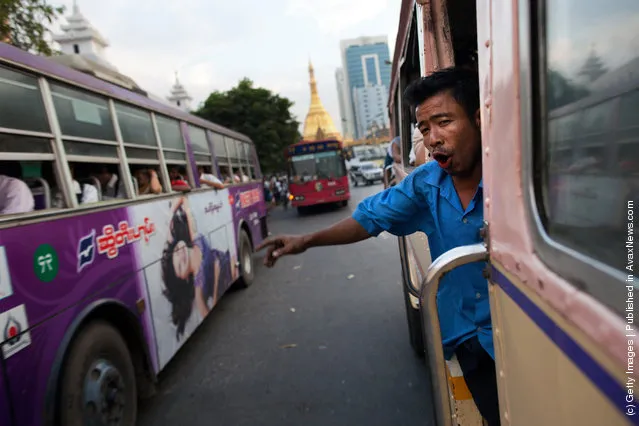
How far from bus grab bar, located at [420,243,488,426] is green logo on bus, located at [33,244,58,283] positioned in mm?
1836

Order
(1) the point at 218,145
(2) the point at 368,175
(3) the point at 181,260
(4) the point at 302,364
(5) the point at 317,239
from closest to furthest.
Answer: (5) the point at 317,239 → (4) the point at 302,364 → (3) the point at 181,260 → (1) the point at 218,145 → (2) the point at 368,175

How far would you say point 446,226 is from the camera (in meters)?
1.44

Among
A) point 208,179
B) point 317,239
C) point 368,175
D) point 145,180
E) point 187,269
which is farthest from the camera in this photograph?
point 368,175

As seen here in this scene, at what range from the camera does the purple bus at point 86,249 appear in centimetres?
195

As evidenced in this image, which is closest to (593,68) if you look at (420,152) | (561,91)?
(561,91)

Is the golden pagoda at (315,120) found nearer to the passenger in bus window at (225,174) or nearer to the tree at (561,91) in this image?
the passenger in bus window at (225,174)

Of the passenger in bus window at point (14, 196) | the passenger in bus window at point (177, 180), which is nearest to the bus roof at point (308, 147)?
the passenger in bus window at point (177, 180)

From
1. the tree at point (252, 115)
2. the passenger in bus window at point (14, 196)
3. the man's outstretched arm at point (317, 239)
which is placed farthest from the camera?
the tree at point (252, 115)

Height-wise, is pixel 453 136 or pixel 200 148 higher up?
pixel 200 148

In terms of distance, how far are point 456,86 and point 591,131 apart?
769mm

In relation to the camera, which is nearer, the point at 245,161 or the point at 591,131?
the point at 591,131

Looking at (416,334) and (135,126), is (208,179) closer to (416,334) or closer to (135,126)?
(135,126)

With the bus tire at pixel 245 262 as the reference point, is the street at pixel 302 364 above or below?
below

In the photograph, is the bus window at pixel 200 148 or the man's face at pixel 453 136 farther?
the bus window at pixel 200 148
